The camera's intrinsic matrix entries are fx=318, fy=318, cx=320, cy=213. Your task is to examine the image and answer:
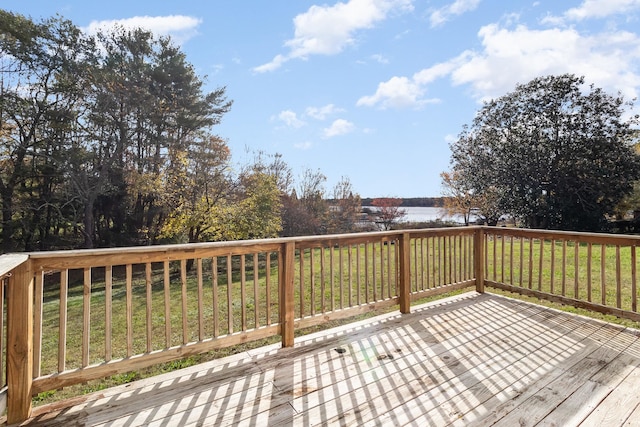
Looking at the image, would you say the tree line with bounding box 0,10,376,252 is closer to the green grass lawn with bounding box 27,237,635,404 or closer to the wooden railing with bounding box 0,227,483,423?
the green grass lawn with bounding box 27,237,635,404

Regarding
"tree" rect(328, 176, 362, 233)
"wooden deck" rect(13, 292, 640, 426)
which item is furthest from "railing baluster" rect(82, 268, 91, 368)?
"tree" rect(328, 176, 362, 233)

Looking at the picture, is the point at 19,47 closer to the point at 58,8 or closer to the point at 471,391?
the point at 58,8

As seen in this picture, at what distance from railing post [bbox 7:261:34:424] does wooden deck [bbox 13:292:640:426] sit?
0.12 meters

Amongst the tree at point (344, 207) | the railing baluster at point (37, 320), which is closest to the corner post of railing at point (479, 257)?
the railing baluster at point (37, 320)

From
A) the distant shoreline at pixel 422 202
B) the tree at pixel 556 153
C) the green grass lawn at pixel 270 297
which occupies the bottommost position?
the green grass lawn at pixel 270 297

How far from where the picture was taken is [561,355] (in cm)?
239

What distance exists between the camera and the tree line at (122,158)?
33.9ft

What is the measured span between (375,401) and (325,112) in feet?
34.4

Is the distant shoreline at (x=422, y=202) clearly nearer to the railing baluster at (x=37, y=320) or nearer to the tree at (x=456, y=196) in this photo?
the tree at (x=456, y=196)

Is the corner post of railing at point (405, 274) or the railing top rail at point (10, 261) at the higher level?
the railing top rail at point (10, 261)

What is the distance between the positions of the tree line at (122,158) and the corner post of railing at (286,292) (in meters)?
7.11

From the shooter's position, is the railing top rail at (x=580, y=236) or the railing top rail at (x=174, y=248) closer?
the railing top rail at (x=174, y=248)

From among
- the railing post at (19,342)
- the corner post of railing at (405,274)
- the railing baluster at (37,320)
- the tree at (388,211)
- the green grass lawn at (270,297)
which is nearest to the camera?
the railing post at (19,342)

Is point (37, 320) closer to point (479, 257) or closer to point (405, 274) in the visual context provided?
point (405, 274)
